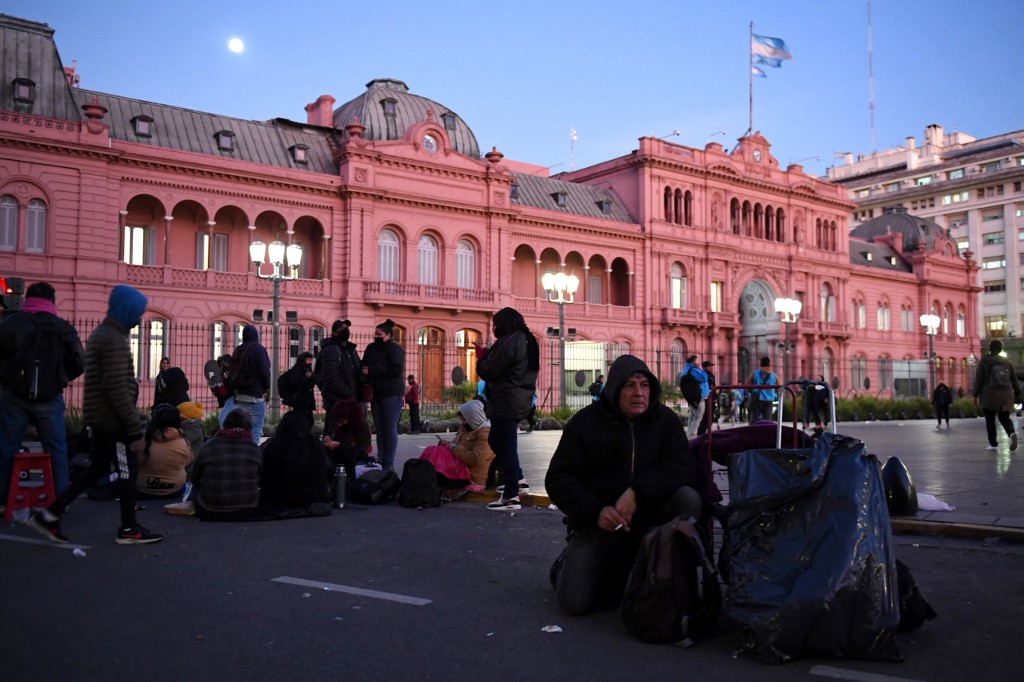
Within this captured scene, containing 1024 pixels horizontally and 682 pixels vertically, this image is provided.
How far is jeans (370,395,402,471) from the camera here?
10.3 metres

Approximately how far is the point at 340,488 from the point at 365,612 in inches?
165

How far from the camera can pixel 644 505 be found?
4957 mm

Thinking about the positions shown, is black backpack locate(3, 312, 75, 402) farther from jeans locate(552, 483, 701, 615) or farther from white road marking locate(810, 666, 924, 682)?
white road marking locate(810, 666, 924, 682)

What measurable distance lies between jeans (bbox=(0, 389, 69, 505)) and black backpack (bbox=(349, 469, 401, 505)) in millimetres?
2734

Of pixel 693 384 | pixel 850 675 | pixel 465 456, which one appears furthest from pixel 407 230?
pixel 850 675

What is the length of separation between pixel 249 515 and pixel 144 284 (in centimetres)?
2483

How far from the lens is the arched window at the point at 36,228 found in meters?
28.6

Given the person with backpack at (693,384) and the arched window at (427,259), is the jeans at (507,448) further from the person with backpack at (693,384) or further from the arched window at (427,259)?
the arched window at (427,259)

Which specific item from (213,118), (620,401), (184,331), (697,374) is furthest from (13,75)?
(620,401)

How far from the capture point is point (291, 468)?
8352 mm

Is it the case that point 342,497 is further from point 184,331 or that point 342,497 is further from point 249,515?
point 184,331

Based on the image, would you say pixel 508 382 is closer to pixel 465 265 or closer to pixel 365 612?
pixel 365 612

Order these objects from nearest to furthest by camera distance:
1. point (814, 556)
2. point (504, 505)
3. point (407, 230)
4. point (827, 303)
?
point (814, 556) < point (504, 505) < point (407, 230) < point (827, 303)

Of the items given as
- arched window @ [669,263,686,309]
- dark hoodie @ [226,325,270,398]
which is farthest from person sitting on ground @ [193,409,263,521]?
arched window @ [669,263,686,309]
